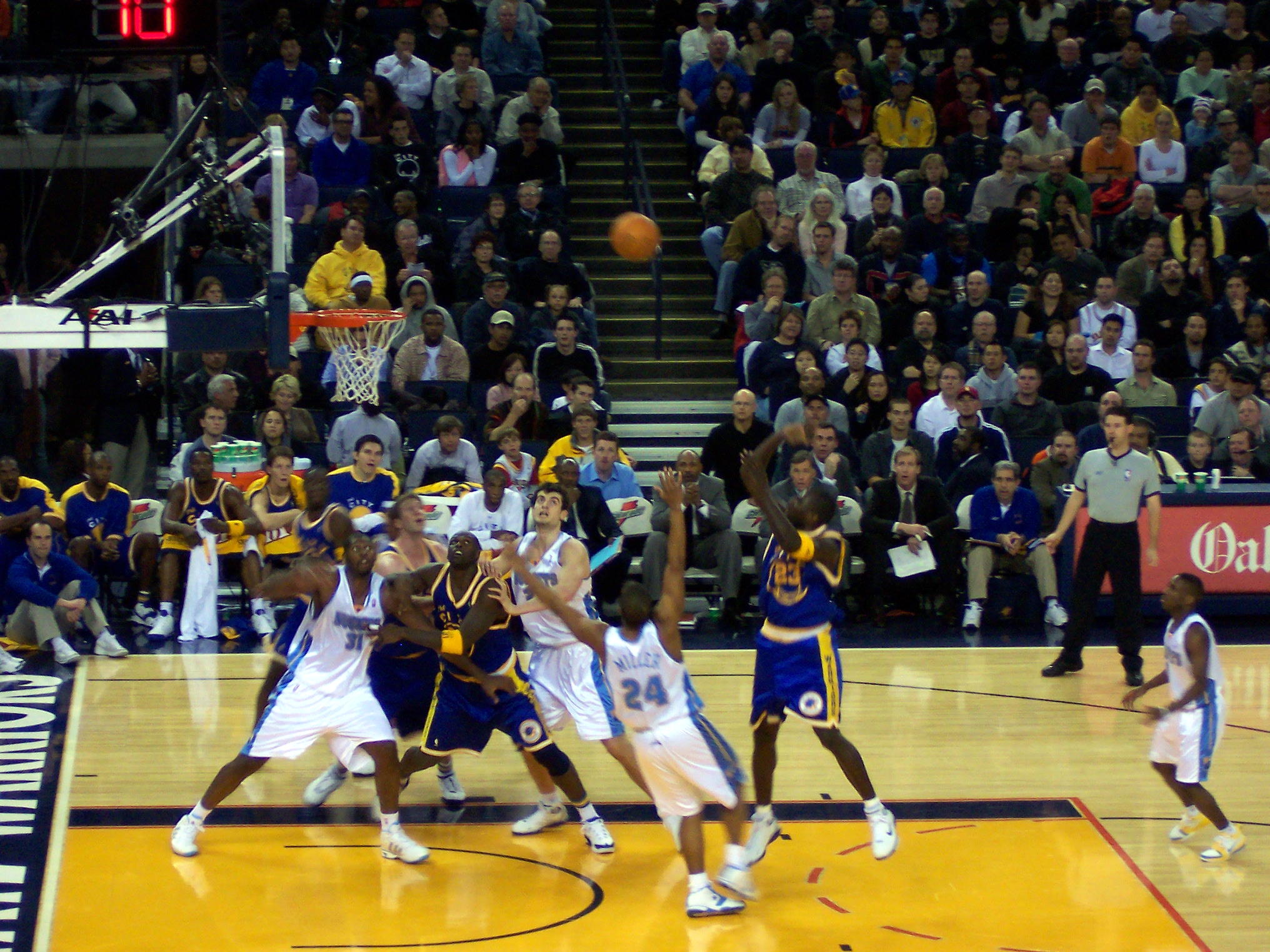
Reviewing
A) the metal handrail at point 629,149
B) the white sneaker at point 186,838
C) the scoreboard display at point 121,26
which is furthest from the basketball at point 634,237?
the white sneaker at point 186,838

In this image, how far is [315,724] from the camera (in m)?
7.40

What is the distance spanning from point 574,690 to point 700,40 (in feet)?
36.8

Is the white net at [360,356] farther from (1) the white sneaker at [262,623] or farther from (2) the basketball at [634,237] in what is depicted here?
(2) the basketball at [634,237]

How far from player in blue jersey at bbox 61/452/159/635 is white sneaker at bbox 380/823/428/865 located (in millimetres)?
5553

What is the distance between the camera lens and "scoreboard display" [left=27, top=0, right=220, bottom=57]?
939cm

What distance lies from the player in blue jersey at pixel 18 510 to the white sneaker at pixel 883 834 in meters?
7.03

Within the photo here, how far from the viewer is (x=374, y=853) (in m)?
7.58

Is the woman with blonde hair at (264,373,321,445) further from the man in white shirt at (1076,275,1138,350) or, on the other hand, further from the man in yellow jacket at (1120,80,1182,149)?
the man in yellow jacket at (1120,80,1182,149)

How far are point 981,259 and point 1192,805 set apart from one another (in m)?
8.35

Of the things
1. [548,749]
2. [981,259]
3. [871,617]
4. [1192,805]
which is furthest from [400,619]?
[981,259]

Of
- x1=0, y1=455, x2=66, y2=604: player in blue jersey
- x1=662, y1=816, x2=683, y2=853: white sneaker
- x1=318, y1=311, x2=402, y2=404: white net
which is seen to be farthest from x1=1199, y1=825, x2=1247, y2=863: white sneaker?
x1=0, y1=455, x2=66, y2=604: player in blue jersey

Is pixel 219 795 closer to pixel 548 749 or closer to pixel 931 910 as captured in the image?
pixel 548 749

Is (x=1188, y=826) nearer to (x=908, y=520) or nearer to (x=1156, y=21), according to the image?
(x=908, y=520)

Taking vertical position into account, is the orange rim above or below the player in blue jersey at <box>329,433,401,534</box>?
above
